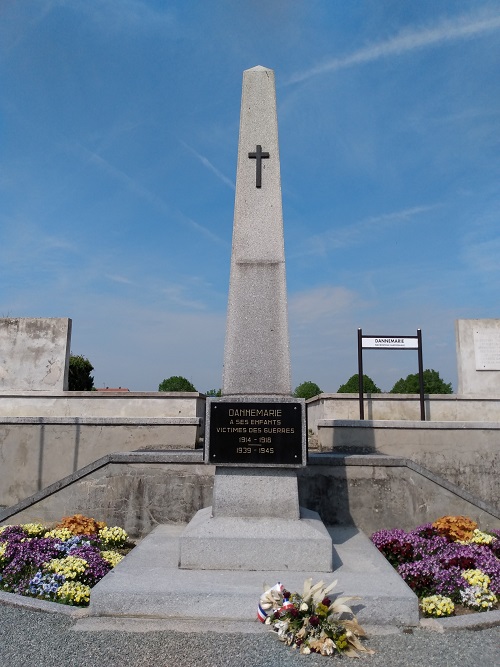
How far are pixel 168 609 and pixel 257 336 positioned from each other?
2.56m

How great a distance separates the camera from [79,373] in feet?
59.0

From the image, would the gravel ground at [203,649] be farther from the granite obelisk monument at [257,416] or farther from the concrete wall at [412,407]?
the concrete wall at [412,407]

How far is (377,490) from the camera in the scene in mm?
6535

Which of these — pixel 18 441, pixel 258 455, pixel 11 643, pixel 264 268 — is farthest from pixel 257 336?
pixel 18 441

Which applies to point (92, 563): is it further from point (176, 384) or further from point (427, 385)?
point (427, 385)

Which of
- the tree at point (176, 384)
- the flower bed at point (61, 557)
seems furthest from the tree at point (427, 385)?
the flower bed at point (61, 557)

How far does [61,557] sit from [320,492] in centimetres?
306

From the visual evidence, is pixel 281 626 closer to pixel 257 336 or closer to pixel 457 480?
pixel 257 336

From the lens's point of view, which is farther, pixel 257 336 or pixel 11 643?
pixel 257 336

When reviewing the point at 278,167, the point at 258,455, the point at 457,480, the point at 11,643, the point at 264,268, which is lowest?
the point at 11,643

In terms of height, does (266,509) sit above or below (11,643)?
above

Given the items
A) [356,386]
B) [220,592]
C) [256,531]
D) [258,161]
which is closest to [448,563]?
[256,531]

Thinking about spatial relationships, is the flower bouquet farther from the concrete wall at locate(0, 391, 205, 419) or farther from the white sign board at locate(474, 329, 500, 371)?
the white sign board at locate(474, 329, 500, 371)

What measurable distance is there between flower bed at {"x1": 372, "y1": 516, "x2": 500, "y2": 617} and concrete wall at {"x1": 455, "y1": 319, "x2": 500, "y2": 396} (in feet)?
18.1
